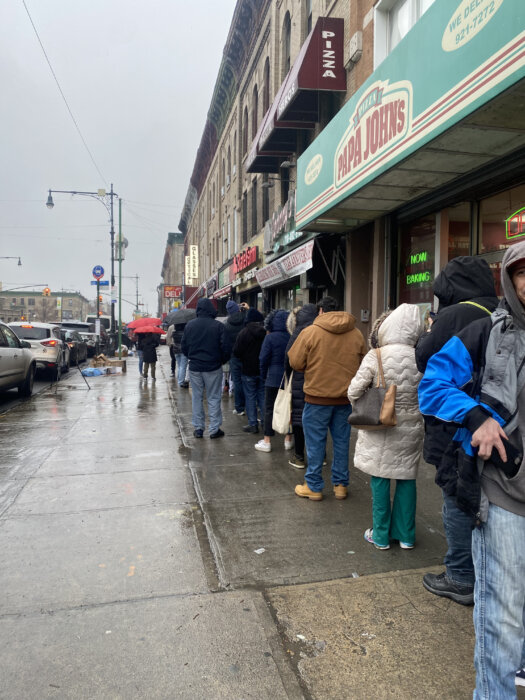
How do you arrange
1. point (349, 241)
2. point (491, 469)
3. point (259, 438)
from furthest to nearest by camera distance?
1. point (349, 241)
2. point (259, 438)
3. point (491, 469)

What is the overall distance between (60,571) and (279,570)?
1455mm

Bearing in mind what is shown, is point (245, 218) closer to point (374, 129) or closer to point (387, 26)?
point (387, 26)

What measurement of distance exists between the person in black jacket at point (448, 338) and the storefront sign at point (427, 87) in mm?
1824

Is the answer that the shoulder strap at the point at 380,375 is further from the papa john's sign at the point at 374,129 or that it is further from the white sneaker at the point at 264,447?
the white sneaker at the point at 264,447

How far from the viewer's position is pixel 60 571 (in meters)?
3.28

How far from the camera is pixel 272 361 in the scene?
627 cm

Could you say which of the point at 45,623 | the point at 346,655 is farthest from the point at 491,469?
the point at 45,623

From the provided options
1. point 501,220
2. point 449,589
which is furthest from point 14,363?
point 449,589

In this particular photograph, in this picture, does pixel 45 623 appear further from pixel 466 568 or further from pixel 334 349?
pixel 334 349

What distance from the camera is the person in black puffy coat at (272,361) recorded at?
6219 millimetres

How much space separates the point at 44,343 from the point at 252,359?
9136 mm

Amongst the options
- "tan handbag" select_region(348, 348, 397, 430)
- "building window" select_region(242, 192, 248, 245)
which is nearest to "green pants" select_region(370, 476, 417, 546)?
"tan handbag" select_region(348, 348, 397, 430)

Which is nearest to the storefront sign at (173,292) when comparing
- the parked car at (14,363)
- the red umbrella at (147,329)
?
Result: the red umbrella at (147,329)

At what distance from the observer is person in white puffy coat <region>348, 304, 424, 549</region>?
11.5ft
